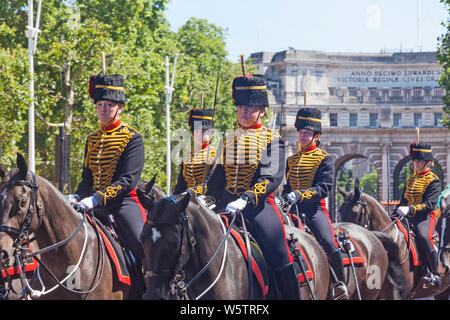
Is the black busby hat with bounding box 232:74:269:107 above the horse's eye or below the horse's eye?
above

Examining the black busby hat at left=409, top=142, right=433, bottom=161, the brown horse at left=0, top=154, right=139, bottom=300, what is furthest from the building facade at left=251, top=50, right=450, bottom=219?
the brown horse at left=0, top=154, right=139, bottom=300

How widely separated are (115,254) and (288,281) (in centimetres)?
182

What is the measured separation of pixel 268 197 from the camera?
893 centimetres

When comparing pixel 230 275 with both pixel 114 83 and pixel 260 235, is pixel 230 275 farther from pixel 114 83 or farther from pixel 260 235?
pixel 114 83

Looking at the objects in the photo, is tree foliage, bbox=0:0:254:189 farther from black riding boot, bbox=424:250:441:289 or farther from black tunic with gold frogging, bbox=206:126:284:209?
black tunic with gold frogging, bbox=206:126:284:209

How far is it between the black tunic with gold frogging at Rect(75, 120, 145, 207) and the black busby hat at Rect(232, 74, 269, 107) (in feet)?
4.09

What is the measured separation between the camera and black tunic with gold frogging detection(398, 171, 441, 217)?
1518 centimetres

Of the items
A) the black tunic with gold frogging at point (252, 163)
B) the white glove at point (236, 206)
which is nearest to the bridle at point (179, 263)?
the white glove at point (236, 206)

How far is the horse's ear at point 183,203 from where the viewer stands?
7142 mm

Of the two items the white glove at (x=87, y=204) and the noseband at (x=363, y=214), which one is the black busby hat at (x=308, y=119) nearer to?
the noseband at (x=363, y=214)

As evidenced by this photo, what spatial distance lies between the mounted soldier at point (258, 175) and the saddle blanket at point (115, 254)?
112cm

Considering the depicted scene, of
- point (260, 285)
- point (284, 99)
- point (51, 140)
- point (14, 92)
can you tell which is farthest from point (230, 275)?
point (284, 99)

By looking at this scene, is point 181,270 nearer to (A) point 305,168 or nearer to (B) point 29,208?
(B) point 29,208

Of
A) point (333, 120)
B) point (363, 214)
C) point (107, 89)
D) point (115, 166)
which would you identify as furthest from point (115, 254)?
point (333, 120)
